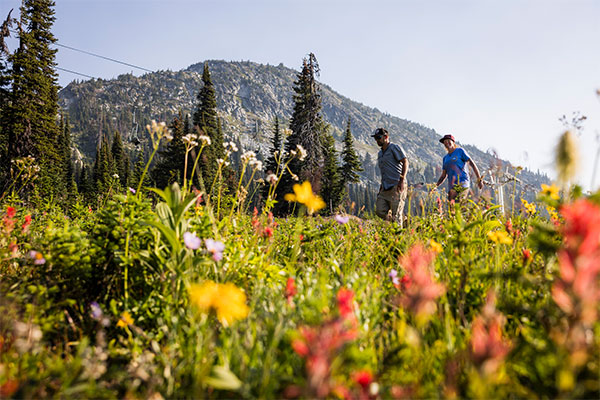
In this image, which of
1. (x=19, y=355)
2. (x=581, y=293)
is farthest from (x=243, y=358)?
(x=19, y=355)

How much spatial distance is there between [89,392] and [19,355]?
0.59 m

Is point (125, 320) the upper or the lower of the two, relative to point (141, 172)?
lower

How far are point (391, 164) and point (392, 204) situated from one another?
33.4 inches

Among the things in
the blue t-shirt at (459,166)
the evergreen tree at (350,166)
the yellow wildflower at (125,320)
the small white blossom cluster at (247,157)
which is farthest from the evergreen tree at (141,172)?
the evergreen tree at (350,166)

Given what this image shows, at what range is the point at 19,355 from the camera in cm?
138

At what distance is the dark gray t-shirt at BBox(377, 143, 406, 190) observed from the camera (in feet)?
21.0

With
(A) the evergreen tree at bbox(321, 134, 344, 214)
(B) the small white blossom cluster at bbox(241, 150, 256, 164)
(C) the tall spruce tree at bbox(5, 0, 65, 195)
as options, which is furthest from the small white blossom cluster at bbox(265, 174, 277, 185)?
(A) the evergreen tree at bbox(321, 134, 344, 214)

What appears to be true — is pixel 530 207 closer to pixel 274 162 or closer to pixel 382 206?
pixel 382 206

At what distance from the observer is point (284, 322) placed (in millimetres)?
1365

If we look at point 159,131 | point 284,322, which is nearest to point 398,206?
point 159,131

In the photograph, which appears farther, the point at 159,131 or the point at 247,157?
the point at 247,157

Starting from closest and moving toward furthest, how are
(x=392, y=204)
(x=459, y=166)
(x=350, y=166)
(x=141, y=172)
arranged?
1. (x=459, y=166)
2. (x=392, y=204)
3. (x=350, y=166)
4. (x=141, y=172)

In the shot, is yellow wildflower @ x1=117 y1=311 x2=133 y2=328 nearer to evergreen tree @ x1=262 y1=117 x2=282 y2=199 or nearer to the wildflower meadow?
the wildflower meadow

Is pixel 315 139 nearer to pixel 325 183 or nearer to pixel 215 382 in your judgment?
pixel 325 183
